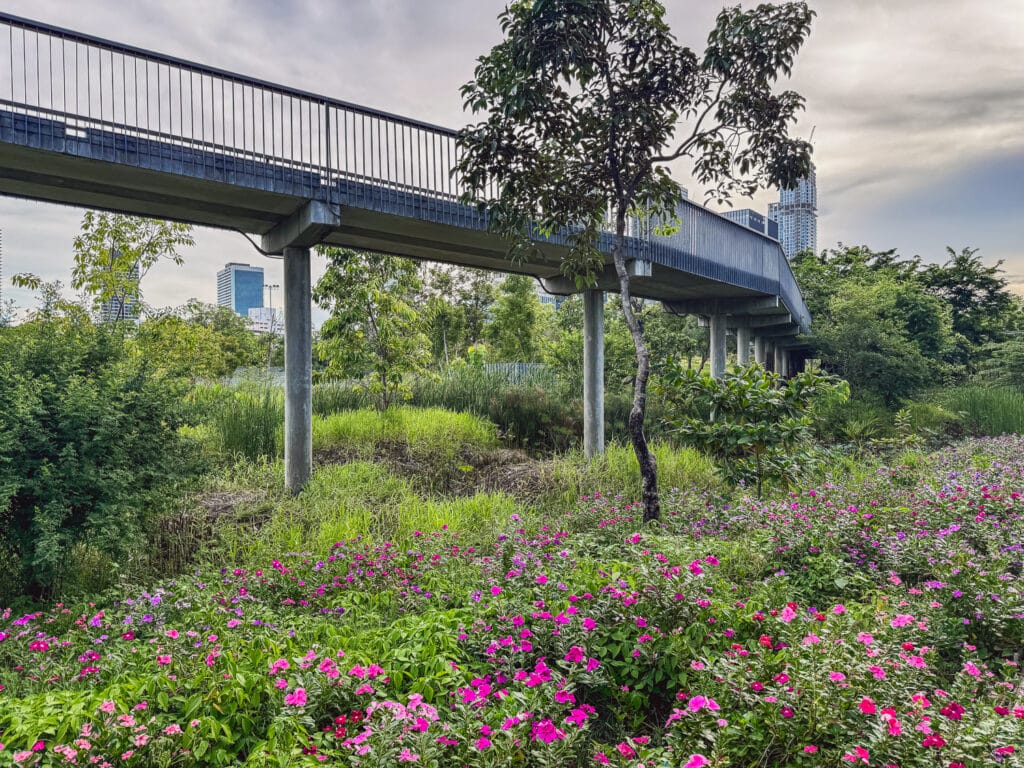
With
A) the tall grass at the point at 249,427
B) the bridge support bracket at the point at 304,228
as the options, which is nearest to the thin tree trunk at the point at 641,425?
the bridge support bracket at the point at 304,228

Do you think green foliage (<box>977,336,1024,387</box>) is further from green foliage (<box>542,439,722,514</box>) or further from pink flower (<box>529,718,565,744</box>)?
pink flower (<box>529,718,565,744</box>)

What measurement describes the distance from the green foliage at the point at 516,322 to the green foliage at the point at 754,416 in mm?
13920

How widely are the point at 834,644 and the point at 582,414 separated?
9259mm

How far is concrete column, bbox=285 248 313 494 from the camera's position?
272 inches

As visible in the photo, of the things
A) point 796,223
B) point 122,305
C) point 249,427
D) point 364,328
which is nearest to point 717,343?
point 364,328

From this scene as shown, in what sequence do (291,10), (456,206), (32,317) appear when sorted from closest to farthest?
(291,10) → (456,206) → (32,317)

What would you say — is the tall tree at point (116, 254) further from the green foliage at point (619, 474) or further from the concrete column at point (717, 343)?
the concrete column at point (717, 343)

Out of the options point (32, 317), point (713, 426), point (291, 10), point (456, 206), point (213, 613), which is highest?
point (291, 10)

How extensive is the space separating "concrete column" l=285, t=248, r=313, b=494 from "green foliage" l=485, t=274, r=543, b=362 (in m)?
13.4

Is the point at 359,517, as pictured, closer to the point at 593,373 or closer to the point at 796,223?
the point at 593,373

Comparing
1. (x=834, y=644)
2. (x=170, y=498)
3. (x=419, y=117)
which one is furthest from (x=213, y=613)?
(x=419, y=117)

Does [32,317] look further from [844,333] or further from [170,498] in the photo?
[844,333]

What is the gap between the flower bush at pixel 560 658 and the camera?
1795 mm

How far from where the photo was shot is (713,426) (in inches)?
236
